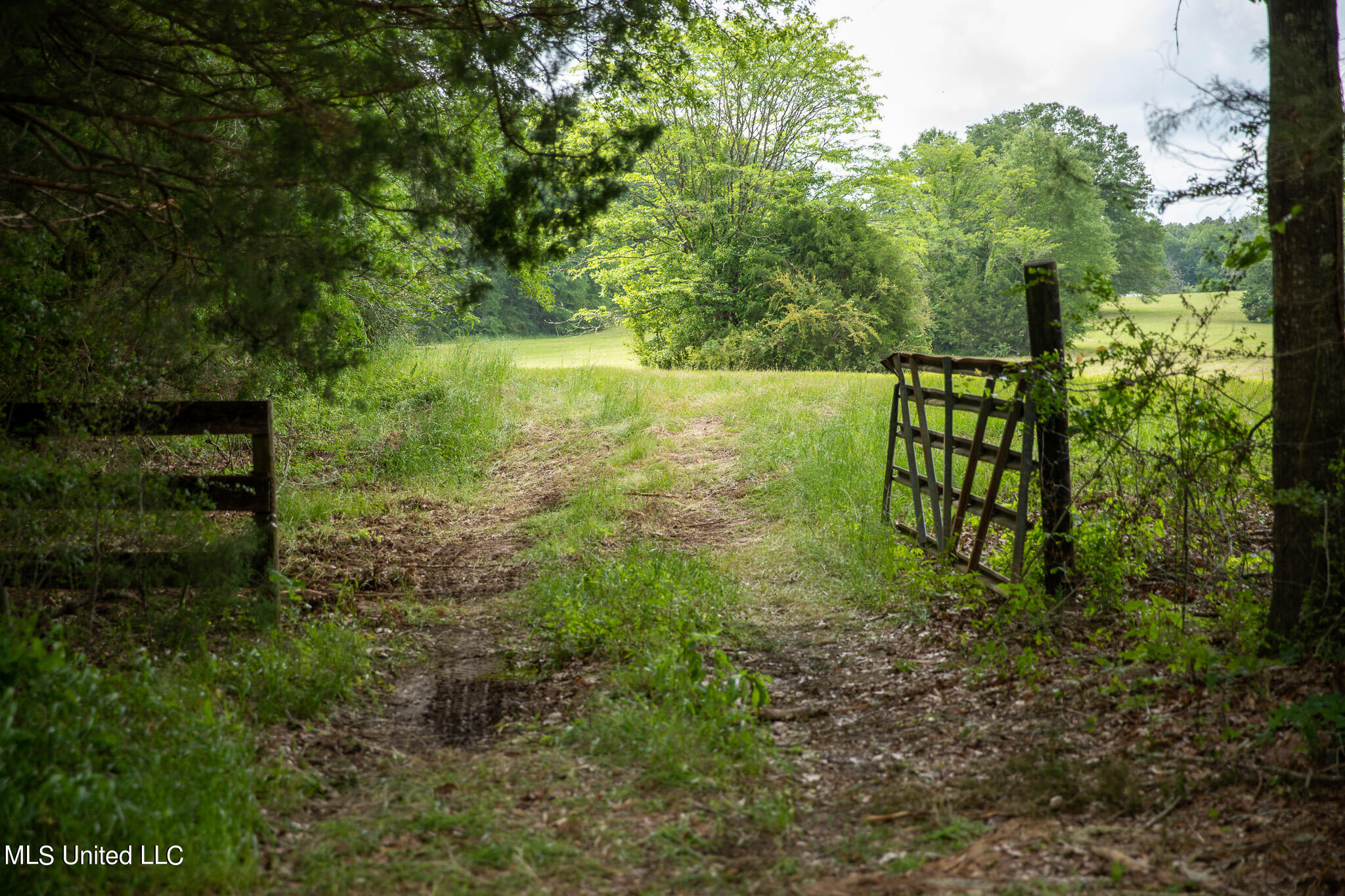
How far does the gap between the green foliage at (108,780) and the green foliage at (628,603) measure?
240 centimetres

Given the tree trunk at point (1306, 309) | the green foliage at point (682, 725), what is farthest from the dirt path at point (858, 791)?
the tree trunk at point (1306, 309)

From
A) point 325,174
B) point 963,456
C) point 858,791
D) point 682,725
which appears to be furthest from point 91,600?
point 963,456

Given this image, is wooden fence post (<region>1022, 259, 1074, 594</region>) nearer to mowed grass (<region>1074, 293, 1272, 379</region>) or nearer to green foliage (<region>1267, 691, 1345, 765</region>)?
mowed grass (<region>1074, 293, 1272, 379</region>)

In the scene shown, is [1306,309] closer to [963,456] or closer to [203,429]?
[963,456]

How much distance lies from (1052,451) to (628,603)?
3286 mm

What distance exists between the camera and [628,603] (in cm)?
636

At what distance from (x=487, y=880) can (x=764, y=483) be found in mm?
7663

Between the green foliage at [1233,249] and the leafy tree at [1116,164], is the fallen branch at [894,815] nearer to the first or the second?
the green foliage at [1233,249]

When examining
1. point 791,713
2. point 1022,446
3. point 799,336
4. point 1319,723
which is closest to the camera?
point 1319,723

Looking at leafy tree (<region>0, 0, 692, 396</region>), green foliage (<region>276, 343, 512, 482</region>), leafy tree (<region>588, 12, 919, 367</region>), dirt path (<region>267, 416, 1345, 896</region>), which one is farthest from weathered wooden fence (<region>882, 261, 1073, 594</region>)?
leafy tree (<region>588, 12, 919, 367</region>)

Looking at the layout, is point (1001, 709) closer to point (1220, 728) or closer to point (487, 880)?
point (1220, 728)

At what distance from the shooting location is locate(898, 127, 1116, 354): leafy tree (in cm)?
3716

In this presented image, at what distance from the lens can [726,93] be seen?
26500 millimetres

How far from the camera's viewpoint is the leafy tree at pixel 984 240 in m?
37.2
